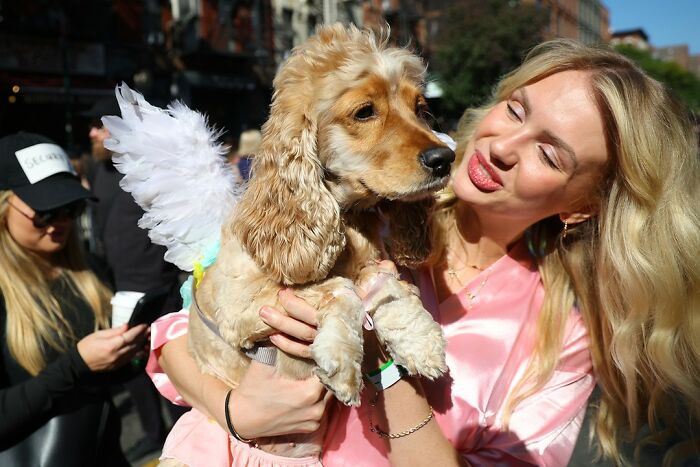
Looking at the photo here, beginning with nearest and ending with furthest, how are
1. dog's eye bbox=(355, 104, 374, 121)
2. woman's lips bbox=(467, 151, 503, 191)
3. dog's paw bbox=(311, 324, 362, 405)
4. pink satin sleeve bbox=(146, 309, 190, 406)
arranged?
dog's paw bbox=(311, 324, 362, 405)
dog's eye bbox=(355, 104, 374, 121)
woman's lips bbox=(467, 151, 503, 191)
pink satin sleeve bbox=(146, 309, 190, 406)

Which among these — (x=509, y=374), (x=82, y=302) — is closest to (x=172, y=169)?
(x=82, y=302)

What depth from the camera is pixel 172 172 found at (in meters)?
2.13

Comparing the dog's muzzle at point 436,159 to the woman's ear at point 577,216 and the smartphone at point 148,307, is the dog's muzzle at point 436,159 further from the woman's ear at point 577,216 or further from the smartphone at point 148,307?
the smartphone at point 148,307

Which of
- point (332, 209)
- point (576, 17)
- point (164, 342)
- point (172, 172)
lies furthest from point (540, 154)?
point (576, 17)

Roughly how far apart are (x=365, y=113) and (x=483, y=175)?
0.50m

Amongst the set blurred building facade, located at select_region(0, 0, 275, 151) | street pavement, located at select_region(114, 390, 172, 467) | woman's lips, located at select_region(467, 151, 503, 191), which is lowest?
street pavement, located at select_region(114, 390, 172, 467)

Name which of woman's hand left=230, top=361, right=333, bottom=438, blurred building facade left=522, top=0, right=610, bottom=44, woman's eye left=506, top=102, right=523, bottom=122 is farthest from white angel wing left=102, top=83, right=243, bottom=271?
blurred building facade left=522, top=0, right=610, bottom=44

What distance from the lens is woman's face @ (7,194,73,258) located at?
2.38m

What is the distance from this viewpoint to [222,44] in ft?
61.7

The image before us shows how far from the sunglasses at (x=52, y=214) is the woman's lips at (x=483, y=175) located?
1.85 meters

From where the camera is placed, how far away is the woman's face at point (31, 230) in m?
2.38

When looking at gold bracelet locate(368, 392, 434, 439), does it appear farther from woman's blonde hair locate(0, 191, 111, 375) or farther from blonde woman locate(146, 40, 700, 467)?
woman's blonde hair locate(0, 191, 111, 375)

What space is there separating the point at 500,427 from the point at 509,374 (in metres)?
0.19

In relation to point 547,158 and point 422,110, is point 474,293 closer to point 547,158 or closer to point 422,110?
point 547,158
